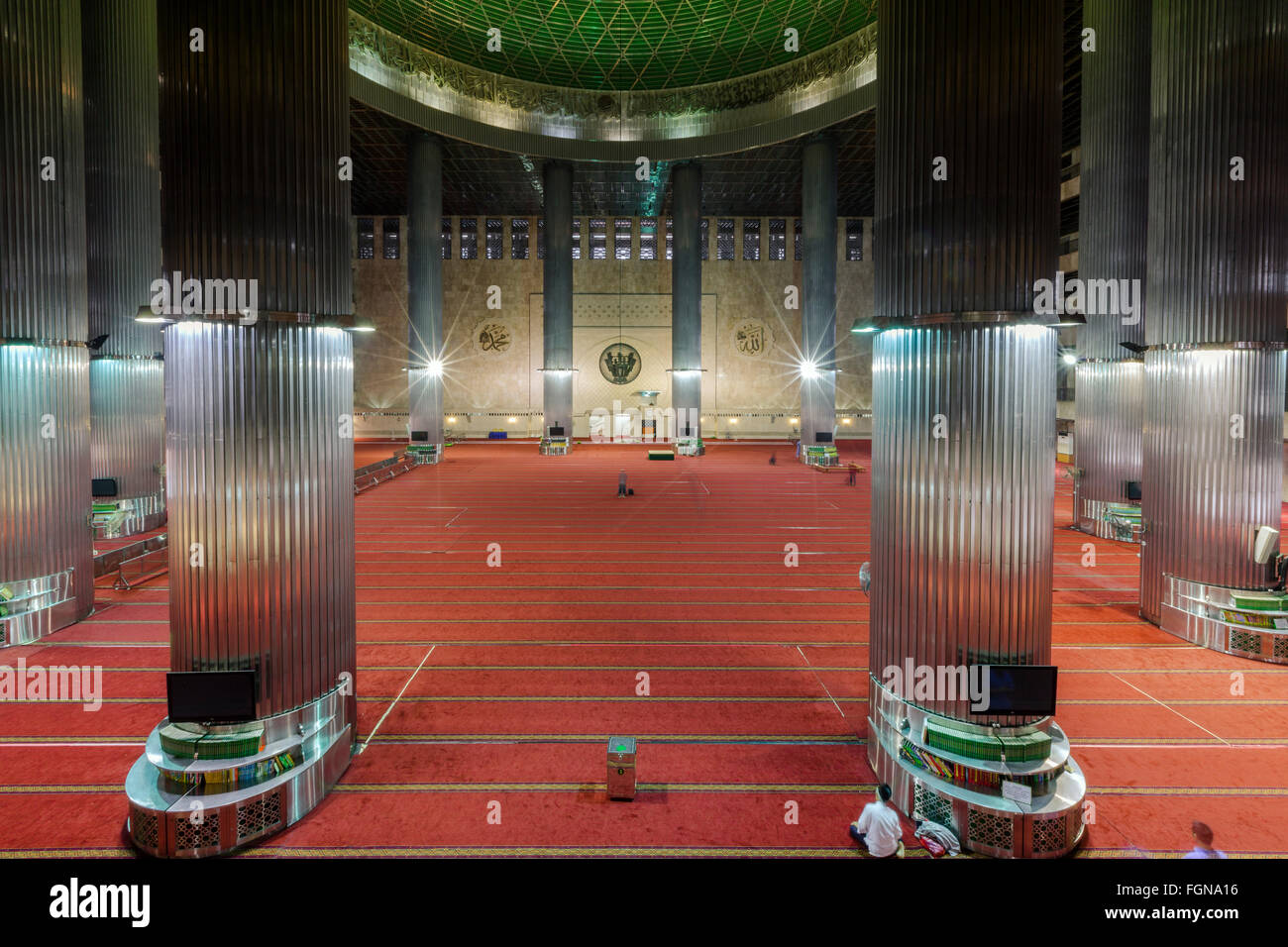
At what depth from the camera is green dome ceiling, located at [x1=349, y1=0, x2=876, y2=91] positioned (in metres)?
21.9

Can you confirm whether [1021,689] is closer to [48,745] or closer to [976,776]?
[976,776]

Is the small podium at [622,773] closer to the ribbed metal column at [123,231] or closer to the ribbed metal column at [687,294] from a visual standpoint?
the ribbed metal column at [123,231]

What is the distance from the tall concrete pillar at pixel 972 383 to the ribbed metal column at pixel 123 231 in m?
12.7

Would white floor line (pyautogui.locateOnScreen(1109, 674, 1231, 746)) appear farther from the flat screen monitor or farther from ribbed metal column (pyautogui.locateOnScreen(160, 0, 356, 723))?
the flat screen monitor

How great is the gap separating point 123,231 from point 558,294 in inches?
651

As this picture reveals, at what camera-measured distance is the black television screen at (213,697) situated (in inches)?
162

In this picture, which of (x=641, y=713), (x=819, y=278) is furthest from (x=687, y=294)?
(x=641, y=713)

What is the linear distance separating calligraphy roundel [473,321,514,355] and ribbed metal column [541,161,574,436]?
7.74 meters

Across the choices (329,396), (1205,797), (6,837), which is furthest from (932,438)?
(6,837)

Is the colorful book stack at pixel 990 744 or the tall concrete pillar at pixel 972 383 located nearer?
the colorful book stack at pixel 990 744

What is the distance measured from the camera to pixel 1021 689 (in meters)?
4.20

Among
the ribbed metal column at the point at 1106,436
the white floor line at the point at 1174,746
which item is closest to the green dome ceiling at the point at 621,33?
the ribbed metal column at the point at 1106,436

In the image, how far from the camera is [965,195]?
436 cm

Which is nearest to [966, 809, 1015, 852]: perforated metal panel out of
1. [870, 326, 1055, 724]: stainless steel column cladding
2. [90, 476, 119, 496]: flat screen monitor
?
[870, 326, 1055, 724]: stainless steel column cladding
